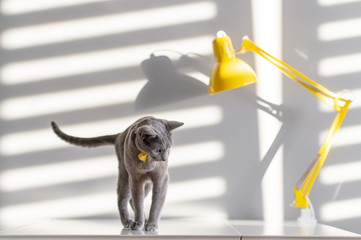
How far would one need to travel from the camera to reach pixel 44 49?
168cm

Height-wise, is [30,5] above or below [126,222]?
above

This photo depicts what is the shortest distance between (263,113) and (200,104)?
0.25 metres

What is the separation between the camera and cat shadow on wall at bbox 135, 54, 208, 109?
64.7 inches

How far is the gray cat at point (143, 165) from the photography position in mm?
1151

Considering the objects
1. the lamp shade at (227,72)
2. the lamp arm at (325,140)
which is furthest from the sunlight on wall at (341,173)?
the lamp shade at (227,72)

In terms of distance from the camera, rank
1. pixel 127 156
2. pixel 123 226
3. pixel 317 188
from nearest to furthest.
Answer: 1. pixel 127 156
2. pixel 123 226
3. pixel 317 188

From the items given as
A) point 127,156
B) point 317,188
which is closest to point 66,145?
point 127,156

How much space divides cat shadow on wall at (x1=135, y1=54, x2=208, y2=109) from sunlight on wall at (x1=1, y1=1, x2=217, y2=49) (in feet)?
0.54

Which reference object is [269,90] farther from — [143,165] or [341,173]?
[143,165]

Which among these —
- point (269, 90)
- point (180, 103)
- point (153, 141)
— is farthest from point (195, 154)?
point (153, 141)

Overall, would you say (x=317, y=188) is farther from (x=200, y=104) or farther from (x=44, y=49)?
(x=44, y=49)

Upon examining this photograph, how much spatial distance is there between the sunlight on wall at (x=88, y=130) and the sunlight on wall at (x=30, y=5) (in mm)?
493

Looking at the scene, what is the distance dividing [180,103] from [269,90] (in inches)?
14.0

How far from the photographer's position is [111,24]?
5.53 ft
